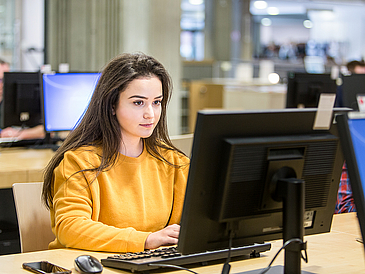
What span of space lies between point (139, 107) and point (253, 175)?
1.93 ft

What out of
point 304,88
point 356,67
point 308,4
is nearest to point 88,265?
point 304,88

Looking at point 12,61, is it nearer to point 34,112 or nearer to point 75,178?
point 34,112

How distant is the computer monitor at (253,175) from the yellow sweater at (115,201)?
0.35 m

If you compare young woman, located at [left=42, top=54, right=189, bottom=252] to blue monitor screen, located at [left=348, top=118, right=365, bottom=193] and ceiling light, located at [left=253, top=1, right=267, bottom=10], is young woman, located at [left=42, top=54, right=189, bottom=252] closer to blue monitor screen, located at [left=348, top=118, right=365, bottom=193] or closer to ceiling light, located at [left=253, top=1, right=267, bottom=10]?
blue monitor screen, located at [left=348, top=118, right=365, bottom=193]

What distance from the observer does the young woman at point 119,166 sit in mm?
1451

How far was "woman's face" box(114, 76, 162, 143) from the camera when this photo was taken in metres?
1.54

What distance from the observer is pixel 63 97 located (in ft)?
10.1

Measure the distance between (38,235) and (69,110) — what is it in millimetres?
1565

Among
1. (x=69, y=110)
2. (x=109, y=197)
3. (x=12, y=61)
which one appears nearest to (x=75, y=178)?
(x=109, y=197)

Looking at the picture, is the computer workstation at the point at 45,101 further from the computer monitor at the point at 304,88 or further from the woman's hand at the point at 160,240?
the woman's hand at the point at 160,240

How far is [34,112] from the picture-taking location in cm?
340

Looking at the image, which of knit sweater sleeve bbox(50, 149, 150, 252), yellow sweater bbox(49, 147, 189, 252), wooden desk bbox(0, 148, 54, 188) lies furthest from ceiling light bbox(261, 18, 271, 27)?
knit sweater sleeve bbox(50, 149, 150, 252)

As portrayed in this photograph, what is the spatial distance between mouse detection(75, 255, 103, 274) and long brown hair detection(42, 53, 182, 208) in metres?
0.36

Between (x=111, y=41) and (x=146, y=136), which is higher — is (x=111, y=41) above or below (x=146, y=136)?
above
